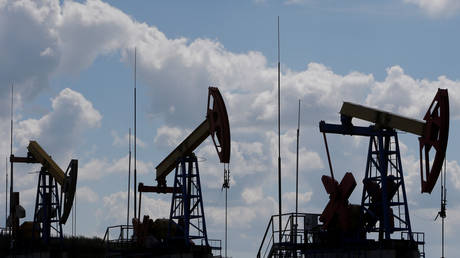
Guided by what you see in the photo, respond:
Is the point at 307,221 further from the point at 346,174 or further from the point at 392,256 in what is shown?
the point at 392,256

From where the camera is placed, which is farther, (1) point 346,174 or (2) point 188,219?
(2) point 188,219

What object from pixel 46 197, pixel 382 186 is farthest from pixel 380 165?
pixel 46 197

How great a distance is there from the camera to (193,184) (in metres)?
53.7

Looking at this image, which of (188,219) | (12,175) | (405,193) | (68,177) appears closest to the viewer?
(405,193)

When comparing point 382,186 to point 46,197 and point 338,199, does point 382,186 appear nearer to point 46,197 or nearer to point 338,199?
point 338,199

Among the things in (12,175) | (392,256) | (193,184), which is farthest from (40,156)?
(392,256)

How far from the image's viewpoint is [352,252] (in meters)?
44.8

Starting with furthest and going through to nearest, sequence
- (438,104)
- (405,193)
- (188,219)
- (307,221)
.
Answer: (188,219), (307,221), (405,193), (438,104)

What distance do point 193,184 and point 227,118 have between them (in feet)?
19.9

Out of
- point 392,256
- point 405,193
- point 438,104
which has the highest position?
point 438,104

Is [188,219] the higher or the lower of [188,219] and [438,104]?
the lower

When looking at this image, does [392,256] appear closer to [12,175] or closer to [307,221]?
[307,221]

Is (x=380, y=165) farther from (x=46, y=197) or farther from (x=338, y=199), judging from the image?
(x=46, y=197)

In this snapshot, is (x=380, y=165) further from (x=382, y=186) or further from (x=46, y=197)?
(x=46, y=197)
